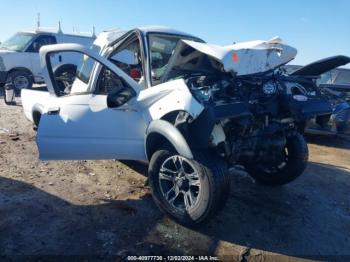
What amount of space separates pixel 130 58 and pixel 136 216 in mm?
2017

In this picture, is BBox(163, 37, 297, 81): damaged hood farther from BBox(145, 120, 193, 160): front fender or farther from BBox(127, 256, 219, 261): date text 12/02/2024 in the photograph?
BBox(127, 256, 219, 261): date text 12/02/2024

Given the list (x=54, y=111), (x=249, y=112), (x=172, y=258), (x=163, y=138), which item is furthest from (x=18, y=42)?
(x=172, y=258)

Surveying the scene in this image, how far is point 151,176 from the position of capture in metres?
3.91

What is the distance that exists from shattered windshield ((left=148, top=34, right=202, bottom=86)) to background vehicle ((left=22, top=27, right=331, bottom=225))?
0.05ft

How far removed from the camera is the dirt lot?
3387mm

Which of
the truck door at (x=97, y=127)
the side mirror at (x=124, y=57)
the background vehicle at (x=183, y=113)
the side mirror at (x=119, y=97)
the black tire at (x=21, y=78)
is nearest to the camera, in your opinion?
the background vehicle at (x=183, y=113)

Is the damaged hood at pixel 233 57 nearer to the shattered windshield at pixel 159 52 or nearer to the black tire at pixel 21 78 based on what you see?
the shattered windshield at pixel 159 52

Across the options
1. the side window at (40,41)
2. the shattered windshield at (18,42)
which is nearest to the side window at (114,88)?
the side window at (40,41)

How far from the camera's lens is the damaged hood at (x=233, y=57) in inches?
143

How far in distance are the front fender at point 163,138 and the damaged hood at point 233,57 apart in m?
0.65

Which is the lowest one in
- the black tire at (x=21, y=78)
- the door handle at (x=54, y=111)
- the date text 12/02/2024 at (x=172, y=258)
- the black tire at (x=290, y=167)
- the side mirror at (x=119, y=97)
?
the date text 12/02/2024 at (x=172, y=258)

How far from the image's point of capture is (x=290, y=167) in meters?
4.77

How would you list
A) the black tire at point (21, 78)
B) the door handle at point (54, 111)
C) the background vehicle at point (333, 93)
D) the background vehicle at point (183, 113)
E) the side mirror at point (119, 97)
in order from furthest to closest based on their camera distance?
1. the black tire at point (21, 78)
2. the background vehicle at point (333, 93)
3. the door handle at point (54, 111)
4. the side mirror at point (119, 97)
5. the background vehicle at point (183, 113)

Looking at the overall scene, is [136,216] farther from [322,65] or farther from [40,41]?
[40,41]
